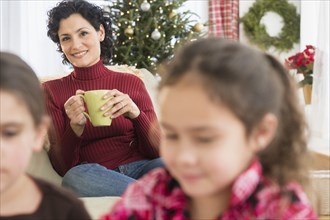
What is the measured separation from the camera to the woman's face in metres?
2.62

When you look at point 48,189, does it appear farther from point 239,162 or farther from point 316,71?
point 316,71

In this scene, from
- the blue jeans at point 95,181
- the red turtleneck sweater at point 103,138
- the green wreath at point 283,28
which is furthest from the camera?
the green wreath at point 283,28

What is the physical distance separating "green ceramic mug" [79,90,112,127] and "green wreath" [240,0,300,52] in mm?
4336

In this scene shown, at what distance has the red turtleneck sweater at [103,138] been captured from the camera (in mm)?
2484

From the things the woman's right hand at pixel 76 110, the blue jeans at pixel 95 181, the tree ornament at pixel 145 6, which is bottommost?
the blue jeans at pixel 95 181

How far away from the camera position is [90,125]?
98.9 inches

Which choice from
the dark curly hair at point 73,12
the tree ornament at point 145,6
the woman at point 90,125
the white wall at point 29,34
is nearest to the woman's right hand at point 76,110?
the woman at point 90,125

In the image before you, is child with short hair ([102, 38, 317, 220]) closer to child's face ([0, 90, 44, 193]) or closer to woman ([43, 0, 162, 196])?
child's face ([0, 90, 44, 193])

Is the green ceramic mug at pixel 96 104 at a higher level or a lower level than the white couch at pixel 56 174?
higher

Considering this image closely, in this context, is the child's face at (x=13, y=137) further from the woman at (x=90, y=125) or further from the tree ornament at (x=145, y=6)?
the tree ornament at (x=145, y=6)

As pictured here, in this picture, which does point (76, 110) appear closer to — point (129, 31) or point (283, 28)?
point (129, 31)

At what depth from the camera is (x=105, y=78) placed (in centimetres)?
269

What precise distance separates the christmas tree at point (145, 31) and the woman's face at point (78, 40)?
1832mm

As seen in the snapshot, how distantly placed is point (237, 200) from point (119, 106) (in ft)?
4.03
